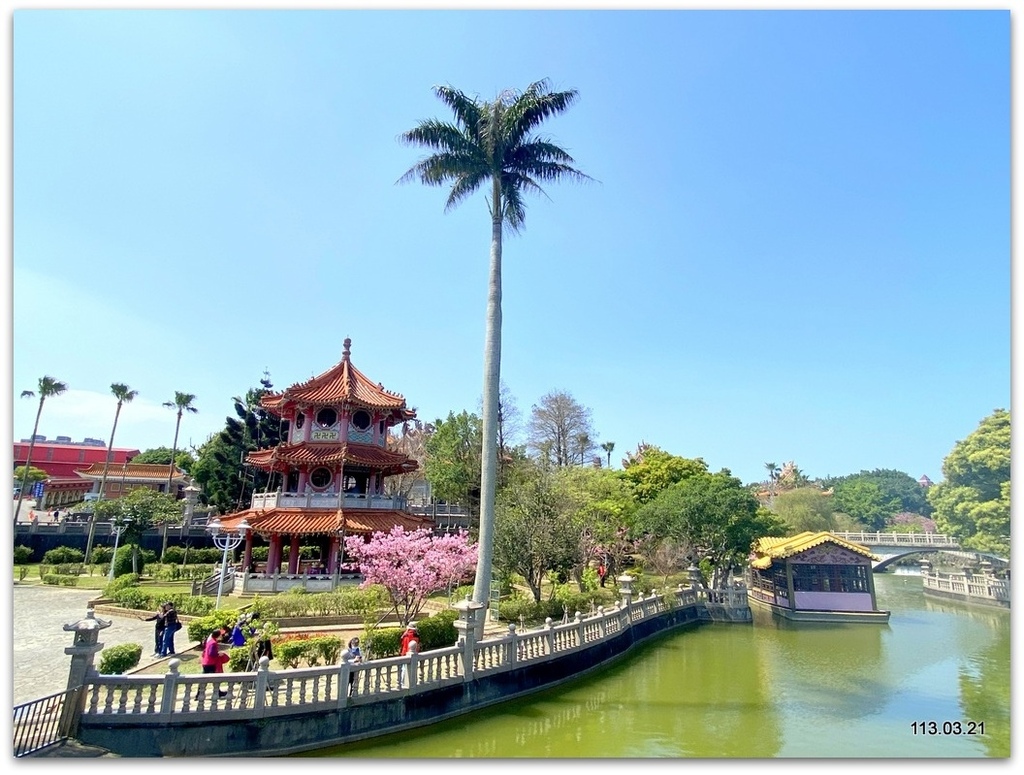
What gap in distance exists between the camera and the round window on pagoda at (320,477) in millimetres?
25922

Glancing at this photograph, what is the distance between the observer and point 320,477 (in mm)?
26078

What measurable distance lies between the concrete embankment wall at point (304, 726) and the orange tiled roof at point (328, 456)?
13364 mm

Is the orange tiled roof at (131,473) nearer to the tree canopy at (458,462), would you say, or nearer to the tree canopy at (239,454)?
the tree canopy at (239,454)

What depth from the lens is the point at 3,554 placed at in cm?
Result: 878

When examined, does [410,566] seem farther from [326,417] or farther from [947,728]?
[947,728]

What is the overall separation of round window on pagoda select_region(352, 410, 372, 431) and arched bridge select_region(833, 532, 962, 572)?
120 ft

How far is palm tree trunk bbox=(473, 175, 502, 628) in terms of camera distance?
15781 millimetres

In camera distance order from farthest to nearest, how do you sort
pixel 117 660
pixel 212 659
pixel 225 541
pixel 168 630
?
1. pixel 225 541
2. pixel 168 630
3. pixel 117 660
4. pixel 212 659

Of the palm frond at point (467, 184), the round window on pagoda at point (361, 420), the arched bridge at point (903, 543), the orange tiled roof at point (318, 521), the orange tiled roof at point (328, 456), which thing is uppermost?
the palm frond at point (467, 184)

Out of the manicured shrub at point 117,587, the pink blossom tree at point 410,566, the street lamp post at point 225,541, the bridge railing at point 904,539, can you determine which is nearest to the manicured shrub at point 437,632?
the pink blossom tree at point 410,566

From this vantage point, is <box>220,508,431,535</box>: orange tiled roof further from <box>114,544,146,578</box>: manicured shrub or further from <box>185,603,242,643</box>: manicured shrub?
<box>114,544,146,578</box>: manicured shrub

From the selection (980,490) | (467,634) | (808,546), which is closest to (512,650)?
(467,634)

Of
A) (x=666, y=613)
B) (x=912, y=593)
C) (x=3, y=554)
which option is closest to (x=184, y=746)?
(x=3, y=554)

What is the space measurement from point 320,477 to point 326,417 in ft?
8.91
